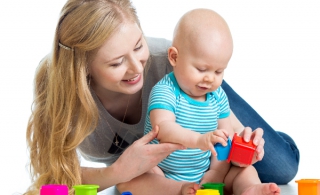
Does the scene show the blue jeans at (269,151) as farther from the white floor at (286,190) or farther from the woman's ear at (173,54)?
the woman's ear at (173,54)

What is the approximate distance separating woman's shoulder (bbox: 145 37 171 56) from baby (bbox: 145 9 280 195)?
1.04 feet

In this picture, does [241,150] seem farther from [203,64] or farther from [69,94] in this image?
[69,94]

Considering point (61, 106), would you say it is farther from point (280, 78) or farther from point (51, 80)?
point (280, 78)

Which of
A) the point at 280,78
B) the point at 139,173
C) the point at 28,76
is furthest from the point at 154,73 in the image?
the point at 280,78

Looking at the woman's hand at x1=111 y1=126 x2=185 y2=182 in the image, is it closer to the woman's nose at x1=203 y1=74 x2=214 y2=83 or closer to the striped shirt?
the striped shirt

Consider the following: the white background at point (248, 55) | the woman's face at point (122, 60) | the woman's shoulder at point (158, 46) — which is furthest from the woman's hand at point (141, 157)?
the white background at point (248, 55)

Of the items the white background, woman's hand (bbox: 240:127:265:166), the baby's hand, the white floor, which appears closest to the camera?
the baby's hand

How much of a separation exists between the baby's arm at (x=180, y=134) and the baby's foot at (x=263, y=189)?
20 cm

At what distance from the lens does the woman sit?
6.07 feet

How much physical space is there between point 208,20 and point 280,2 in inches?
70.4

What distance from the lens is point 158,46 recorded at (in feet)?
7.37

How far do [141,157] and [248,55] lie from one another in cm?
178

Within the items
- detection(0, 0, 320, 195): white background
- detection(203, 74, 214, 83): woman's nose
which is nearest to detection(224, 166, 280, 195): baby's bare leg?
detection(203, 74, 214, 83): woman's nose

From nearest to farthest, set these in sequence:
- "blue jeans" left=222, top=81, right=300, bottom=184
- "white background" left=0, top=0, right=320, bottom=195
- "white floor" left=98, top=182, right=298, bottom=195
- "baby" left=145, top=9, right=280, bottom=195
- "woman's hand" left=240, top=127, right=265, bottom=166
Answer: "woman's hand" left=240, top=127, right=265, bottom=166 → "baby" left=145, top=9, right=280, bottom=195 → "white floor" left=98, top=182, right=298, bottom=195 → "blue jeans" left=222, top=81, right=300, bottom=184 → "white background" left=0, top=0, right=320, bottom=195
